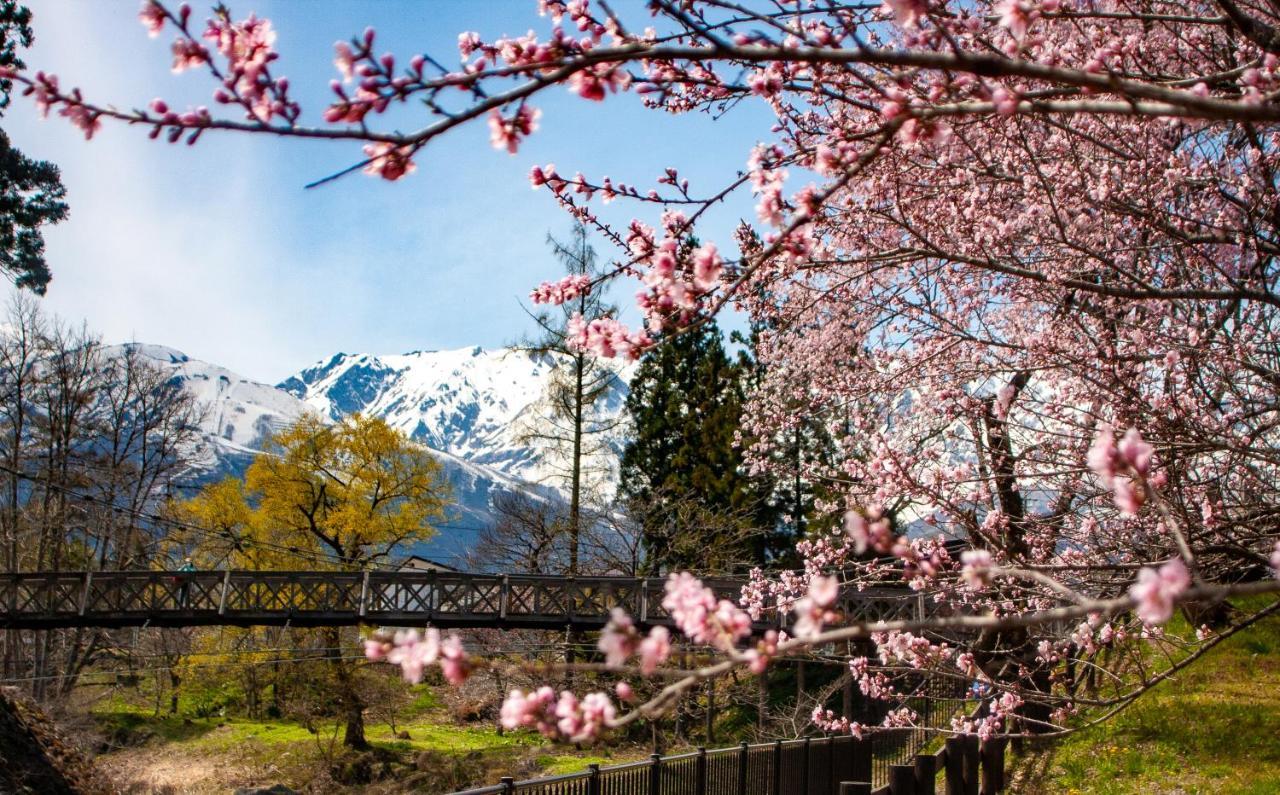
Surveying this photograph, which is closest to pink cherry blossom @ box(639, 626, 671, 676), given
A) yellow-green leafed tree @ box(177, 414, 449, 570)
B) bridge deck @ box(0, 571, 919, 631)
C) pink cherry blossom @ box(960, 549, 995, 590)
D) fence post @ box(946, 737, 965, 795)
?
pink cherry blossom @ box(960, 549, 995, 590)

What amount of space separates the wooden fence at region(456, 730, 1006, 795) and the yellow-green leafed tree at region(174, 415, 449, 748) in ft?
49.7

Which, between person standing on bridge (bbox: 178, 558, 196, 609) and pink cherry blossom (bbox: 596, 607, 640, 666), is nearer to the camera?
pink cherry blossom (bbox: 596, 607, 640, 666)

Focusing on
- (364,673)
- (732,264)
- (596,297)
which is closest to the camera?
(732,264)

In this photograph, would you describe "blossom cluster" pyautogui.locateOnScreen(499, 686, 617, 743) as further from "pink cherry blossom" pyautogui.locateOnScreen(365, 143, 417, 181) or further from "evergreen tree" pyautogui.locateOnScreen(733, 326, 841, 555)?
"evergreen tree" pyautogui.locateOnScreen(733, 326, 841, 555)

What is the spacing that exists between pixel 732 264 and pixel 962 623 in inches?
70.3

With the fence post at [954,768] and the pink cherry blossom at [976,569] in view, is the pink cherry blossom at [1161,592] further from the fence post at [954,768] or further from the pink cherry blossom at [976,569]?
the fence post at [954,768]

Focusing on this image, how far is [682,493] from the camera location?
91.9 feet

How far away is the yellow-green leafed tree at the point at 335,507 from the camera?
2503 centimetres

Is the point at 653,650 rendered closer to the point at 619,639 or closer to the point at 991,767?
the point at 619,639

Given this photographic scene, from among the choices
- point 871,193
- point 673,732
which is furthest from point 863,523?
point 673,732

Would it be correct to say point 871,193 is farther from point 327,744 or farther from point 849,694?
point 327,744

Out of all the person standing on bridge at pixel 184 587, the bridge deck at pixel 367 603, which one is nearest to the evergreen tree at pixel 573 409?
the bridge deck at pixel 367 603

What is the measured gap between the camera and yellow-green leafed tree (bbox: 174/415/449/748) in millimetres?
25031

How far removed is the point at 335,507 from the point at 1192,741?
66.6 feet
